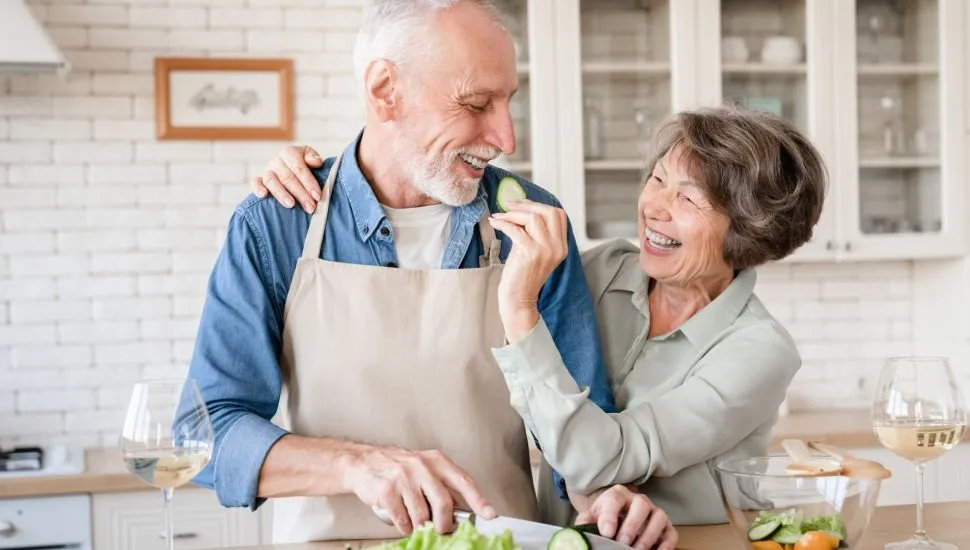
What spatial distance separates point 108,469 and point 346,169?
6.01 ft

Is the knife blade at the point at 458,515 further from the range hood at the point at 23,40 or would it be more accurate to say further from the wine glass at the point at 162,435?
the range hood at the point at 23,40

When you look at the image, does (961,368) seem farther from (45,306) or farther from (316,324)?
(45,306)

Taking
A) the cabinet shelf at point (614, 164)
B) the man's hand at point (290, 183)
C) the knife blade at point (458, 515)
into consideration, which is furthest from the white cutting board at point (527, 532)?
the cabinet shelf at point (614, 164)

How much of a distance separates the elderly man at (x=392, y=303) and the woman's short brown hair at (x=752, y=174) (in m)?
0.36

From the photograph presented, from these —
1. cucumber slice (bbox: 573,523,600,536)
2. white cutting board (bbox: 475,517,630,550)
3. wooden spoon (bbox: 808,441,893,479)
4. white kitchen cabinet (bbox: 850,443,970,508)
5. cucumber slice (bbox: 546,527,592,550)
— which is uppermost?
wooden spoon (bbox: 808,441,893,479)

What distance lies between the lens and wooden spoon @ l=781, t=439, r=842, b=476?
1409 millimetres

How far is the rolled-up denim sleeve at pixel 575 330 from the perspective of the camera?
6.53 feet

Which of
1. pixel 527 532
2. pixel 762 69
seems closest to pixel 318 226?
pixel 527 532

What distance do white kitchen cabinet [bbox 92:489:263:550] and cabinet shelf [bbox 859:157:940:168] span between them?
250 cm

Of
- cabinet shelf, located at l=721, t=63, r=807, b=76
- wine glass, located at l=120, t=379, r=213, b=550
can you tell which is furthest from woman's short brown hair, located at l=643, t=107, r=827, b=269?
cabinet shelf, located at l=721, t=63, r=807, b=76

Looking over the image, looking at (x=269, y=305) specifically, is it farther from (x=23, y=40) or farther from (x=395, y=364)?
(x=23, y=40)

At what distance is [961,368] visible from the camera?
4.15m

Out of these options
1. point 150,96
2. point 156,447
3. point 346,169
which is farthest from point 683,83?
point 156,447

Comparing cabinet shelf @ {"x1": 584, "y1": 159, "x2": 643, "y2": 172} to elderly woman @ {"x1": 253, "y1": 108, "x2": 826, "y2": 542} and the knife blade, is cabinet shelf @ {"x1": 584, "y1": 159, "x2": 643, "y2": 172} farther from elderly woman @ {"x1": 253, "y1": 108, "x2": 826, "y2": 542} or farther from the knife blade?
the knife blade
